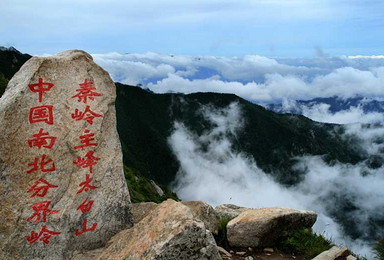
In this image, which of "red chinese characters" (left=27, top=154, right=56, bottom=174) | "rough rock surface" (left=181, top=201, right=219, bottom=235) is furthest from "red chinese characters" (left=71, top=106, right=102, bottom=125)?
"rough rock surface" (left=181, top=201, right=219, bottom=235)

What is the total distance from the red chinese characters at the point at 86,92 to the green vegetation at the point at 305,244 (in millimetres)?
8251

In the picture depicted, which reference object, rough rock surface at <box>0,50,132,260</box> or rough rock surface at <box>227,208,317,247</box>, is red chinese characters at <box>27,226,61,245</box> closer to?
rough rock surface at <box>0,50,132,260</box>

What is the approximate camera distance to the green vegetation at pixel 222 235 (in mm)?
13068

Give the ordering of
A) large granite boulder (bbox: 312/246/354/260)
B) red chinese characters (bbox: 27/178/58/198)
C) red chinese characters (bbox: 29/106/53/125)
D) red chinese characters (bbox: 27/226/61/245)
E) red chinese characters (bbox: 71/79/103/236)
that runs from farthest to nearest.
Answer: red chinese characters (bbox: 71/79/103/236)
red chinese characters (bbox: 29/106/53/125)
large granite boulder (bbox: 312/246/354/260)
red chinese characters (bbox: 27/178/58/198)
red chinese characters (bbox: 27/226/61/245)

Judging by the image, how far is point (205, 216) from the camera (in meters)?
13.3

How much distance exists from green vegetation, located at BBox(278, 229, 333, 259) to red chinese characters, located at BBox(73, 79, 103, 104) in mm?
8251

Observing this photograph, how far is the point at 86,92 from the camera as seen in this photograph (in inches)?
503

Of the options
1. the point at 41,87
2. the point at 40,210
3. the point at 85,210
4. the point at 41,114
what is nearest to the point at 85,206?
the point at 85,210

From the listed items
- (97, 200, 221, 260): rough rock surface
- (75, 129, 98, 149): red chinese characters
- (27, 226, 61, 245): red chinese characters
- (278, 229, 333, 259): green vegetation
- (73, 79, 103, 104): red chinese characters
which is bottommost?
(278, 229, 333, 259): green vegetation

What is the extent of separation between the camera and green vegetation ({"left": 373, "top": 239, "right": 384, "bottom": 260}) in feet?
34.7

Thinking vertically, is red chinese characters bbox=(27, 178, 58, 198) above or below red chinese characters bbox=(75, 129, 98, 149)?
below

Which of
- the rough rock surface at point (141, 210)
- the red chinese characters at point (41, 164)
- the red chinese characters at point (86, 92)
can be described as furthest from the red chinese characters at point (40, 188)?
the rough rock surface at point (141, 210)

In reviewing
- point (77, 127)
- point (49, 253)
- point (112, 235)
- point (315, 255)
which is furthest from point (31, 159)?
point (315, 255)

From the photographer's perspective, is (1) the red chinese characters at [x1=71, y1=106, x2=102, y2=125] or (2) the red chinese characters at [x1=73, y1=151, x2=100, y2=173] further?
(1) the red chinese characters at [x1=71, y1=106, x2=102, y2=125]
